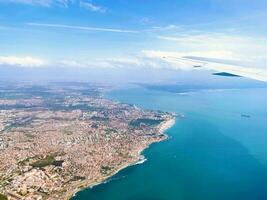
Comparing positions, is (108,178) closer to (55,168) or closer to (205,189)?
(55,168)

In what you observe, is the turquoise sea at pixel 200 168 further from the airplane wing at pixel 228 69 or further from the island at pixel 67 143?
the airplane wing at pixel 228 69

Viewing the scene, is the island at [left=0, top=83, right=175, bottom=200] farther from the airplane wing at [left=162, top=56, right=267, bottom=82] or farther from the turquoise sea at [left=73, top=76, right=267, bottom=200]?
the airplane wing at [left=162, top=56, right=267, bottom=82]

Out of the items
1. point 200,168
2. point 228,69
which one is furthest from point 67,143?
point 228,69

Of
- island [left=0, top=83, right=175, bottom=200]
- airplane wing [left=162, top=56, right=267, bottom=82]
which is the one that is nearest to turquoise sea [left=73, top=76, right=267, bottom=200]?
island [left=0, top=83, right=175, bottom=200]

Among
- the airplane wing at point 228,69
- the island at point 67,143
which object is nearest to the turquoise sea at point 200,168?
the island at point 67,143

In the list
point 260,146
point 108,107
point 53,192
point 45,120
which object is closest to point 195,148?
point 260,146

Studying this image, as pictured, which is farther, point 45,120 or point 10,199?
point 45,120

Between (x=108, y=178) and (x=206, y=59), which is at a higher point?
(x=206, y=59)

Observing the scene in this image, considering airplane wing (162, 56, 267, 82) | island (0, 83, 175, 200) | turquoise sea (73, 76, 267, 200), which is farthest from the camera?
island (0, 83, 175, 200)

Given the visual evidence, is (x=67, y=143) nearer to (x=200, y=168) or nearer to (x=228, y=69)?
(x=200, y=168)
